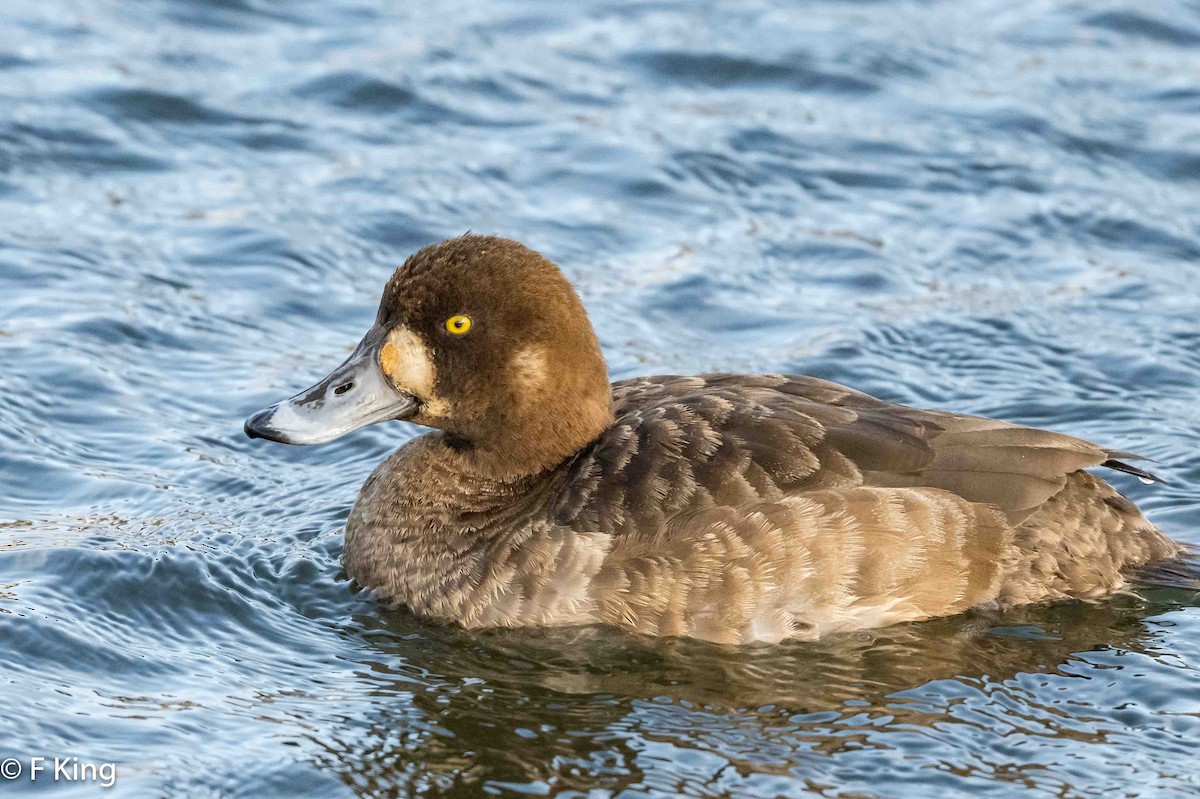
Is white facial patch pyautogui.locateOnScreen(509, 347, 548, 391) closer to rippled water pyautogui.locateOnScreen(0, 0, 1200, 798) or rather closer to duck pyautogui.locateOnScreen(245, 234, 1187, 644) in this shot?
duck pyautogui.locateOnScreen(245, 234, 1187, 644)

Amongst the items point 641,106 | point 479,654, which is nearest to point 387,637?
point 479,654

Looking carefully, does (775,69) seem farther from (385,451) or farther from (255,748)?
(255,748)

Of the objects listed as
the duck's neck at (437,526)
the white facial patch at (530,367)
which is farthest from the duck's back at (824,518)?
the white facial patch at (530,367)

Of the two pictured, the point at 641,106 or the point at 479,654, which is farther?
the point at 641,106

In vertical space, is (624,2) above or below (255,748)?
above

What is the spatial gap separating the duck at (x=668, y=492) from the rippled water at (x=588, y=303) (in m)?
0.16

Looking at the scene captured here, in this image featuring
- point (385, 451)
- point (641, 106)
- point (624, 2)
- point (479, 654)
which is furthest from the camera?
point (624, 2)

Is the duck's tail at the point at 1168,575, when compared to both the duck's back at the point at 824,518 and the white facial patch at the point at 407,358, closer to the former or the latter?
the duck's back at the point at 824,518

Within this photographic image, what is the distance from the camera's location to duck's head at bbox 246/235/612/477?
630 cm

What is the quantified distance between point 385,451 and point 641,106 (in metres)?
4.68

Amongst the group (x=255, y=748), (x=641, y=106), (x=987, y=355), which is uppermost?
(x=641, y=106)

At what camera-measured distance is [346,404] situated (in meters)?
6.42

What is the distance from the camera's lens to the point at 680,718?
561cm

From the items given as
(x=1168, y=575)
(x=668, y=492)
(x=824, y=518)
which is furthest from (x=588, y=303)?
(x=1168, y=575)
